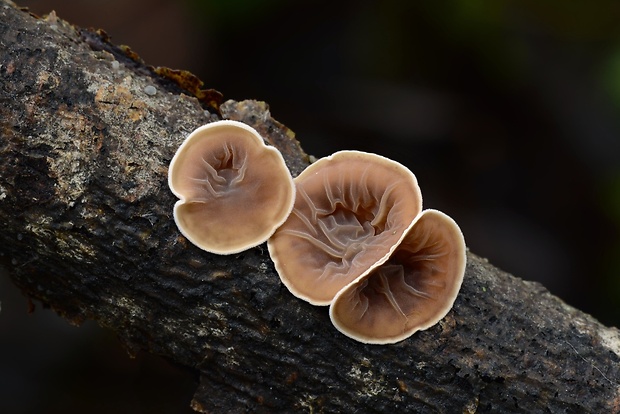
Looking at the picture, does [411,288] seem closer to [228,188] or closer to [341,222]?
[341,222]

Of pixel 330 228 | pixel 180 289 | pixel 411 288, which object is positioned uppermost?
pixel 330 228

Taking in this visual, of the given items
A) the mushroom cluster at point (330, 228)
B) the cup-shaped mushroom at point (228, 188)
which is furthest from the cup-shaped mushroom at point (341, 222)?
the cup-shaped mushroom at point (228, 188)

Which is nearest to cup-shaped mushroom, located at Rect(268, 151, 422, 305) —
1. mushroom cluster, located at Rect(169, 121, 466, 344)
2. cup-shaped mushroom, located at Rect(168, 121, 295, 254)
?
mushroom cluster, located at Rect(169, 121, 466, 344)

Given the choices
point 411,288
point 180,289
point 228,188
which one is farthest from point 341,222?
point 180,289

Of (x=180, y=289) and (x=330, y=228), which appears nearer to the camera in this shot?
(x=180, y=289)

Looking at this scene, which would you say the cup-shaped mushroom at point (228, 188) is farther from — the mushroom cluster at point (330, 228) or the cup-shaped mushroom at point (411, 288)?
the cup-shaped mushroom at point (411, 288)

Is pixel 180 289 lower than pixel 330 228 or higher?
lower

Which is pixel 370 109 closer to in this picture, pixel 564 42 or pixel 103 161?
pixel 564 42
